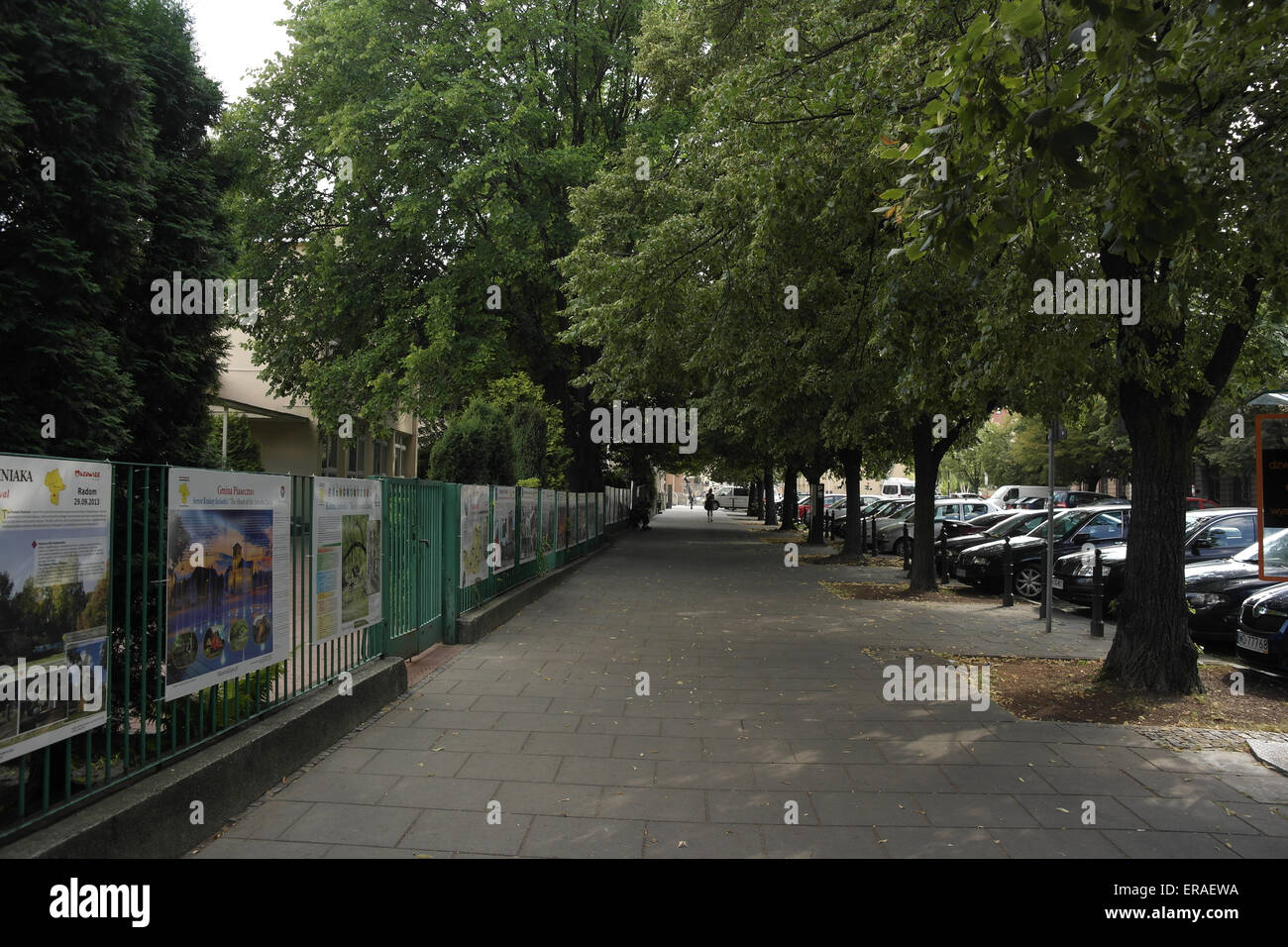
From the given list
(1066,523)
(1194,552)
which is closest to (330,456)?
(1066,523)

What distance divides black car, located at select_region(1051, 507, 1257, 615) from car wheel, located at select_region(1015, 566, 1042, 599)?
100cm

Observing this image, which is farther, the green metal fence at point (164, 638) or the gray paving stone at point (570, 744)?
the gray paving stone at point (570, 744)

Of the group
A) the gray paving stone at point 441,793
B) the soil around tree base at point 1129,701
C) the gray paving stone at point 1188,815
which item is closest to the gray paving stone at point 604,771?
the gray paving stone at point 441,793

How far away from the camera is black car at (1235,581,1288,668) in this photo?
25.5ft

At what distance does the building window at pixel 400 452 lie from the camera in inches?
1484

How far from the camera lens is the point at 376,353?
21.6m

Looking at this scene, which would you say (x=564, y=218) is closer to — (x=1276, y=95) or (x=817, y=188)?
(x=817, y=188)

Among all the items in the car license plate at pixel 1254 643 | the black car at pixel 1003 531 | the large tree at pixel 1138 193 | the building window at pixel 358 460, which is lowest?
the car license plate at pixel 1254 643

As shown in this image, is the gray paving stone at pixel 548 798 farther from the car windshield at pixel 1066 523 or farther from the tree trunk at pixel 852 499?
the tree trunk at pixel 852 499

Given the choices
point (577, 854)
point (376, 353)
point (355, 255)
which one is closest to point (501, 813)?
point (577, 854)

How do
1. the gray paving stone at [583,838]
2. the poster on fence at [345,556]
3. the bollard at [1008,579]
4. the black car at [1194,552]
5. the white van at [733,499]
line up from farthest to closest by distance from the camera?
the white van at [733,499]
the bollard at [1008,579]
the black car at [1194,552]
the poster on fence at [345,556]
the gray paving stone at [583,838]

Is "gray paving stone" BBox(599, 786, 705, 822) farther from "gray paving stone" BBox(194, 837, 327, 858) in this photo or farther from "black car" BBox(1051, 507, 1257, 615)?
"black car" BBox(1051, 507, 1257, 615)

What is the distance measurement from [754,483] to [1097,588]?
47919 mm

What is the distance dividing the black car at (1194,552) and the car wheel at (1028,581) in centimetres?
100
